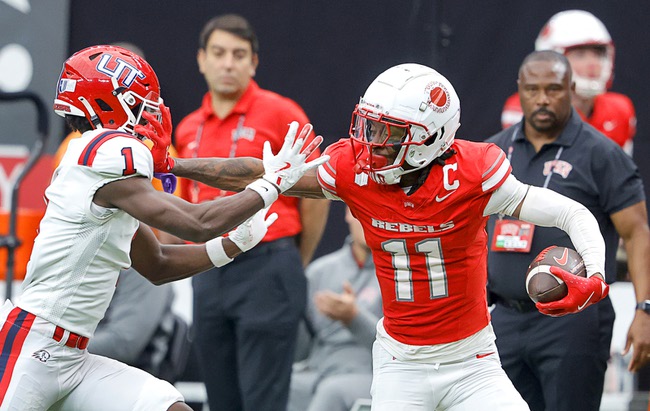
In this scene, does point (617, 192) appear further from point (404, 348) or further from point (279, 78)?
point (279, 78)

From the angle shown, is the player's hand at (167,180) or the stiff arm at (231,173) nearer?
the player's hand at (167,180)

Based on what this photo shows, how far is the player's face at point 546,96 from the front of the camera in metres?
5.03

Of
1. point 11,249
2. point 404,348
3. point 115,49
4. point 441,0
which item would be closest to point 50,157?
point 11,249

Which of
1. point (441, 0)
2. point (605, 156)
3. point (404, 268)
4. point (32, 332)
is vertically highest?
point (441, 0)

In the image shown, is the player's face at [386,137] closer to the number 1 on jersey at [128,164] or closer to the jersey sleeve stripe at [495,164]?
the jersey sleeve stripe at [495,164]

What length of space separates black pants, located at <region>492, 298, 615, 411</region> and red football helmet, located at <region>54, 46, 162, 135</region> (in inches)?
72.9

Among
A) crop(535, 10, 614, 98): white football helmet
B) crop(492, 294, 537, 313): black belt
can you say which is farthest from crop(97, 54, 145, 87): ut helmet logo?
crop(535, 10, 614, 98): white football helmet

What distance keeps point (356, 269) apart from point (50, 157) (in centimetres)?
204

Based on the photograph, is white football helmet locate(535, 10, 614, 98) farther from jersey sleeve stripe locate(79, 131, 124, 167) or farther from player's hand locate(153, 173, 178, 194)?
jersey sleeve stripe locate(79, 131, 124, 167)

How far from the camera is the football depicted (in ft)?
13.1

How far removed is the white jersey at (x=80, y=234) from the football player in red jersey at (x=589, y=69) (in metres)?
2.80

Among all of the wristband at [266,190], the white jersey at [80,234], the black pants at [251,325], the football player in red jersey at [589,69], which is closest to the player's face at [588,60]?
the football player in red jersey at [589,69]

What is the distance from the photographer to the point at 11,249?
19.3 feet

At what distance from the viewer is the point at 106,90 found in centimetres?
404
